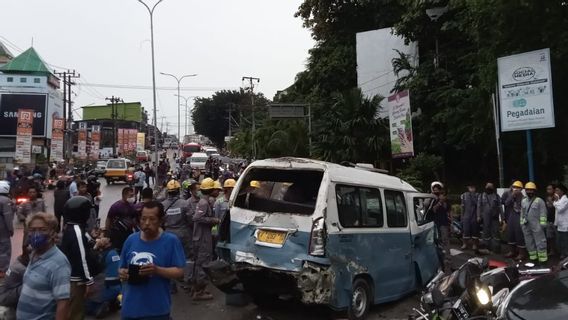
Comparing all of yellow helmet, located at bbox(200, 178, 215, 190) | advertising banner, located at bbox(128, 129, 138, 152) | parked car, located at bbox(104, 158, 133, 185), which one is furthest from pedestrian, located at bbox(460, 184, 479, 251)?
advertising banner, located at bbox(128, 129, 138, 152)

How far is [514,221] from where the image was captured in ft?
38.1

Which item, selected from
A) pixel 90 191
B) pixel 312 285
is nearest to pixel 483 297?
pixel 312 285

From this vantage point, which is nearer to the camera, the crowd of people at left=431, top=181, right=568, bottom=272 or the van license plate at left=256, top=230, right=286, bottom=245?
the van license plate at left=256, top=230, right=286, bottom=245

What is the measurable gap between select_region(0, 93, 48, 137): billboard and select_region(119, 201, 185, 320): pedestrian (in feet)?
184

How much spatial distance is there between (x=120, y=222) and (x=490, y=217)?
28.5 ft

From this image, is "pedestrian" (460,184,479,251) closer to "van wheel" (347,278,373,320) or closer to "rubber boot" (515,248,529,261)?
"rubber boot" (515,248,529,261)

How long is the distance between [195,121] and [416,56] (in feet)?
219

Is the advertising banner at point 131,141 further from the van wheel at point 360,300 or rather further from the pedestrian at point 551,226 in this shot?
the van wheel at point 360,300

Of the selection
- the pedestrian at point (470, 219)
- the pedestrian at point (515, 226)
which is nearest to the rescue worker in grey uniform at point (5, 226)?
the pedestrian at point (470, 219)

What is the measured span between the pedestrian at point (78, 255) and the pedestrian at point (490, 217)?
9.93m

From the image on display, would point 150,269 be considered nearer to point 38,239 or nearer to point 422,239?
point 38,239

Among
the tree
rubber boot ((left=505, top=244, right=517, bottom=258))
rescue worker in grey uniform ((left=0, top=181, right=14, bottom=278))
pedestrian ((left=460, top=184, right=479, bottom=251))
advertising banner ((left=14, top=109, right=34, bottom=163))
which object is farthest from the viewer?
advertising banner ((left=14, top=109, right=34, bottom=163))

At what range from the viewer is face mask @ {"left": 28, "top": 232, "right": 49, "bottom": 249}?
12.6 feet

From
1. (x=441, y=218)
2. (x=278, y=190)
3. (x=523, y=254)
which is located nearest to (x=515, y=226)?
(x=523, y=254)
